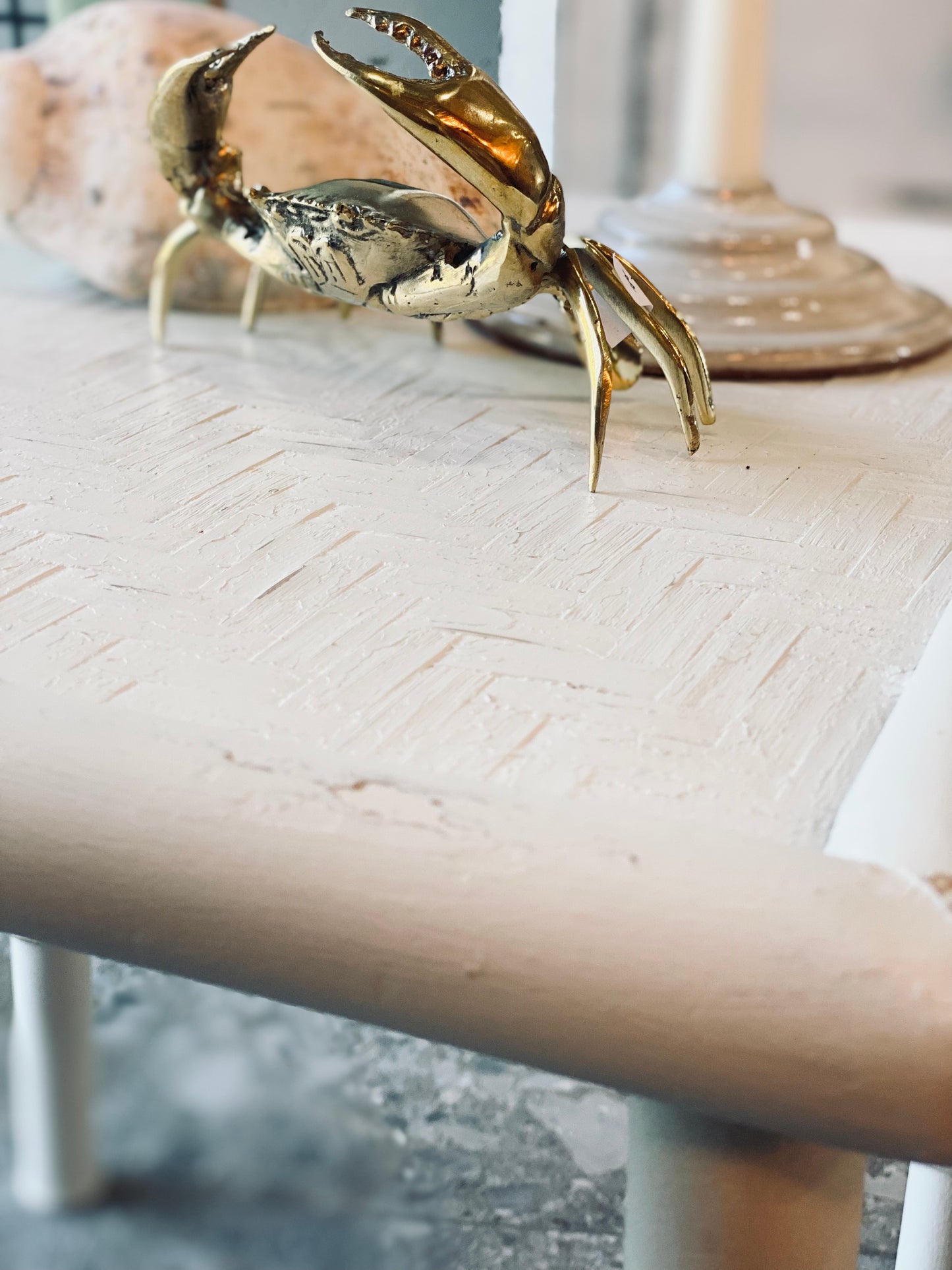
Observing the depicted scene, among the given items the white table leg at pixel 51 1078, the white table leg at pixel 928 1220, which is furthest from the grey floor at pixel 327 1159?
the white table leg at pixel 928 1220

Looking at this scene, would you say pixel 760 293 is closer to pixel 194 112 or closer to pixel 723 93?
pixel 723 93

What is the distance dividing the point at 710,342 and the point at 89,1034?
0.43 metres

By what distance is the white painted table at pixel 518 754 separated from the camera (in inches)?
10.0

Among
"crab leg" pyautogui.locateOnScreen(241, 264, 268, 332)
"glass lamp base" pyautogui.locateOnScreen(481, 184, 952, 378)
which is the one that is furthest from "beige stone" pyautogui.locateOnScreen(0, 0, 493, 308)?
"glass lamp base" pyautogui.locateOnScreen(481, 184, 952, 378)

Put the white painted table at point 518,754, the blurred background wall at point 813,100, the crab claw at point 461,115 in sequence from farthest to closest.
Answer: the blurred background wall at point 813,100 → the crab claw at point 461,115 → the white painted table at point 518,754

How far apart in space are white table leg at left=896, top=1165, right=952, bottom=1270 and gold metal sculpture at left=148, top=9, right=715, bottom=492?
0.25m

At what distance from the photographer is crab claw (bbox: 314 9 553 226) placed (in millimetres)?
407

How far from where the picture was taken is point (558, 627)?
1.19ft

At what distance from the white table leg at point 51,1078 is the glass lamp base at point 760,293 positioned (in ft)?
1.18

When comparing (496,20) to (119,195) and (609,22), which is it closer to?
(119,195)

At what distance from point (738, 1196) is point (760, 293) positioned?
405mm

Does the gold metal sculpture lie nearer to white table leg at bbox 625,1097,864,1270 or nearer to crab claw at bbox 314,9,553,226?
crab claw at bbox 314,9,553,226

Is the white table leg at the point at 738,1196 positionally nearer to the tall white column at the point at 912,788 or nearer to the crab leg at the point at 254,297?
the tall white column at the point at 912,788

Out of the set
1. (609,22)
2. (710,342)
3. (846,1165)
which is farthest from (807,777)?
(609,22)
